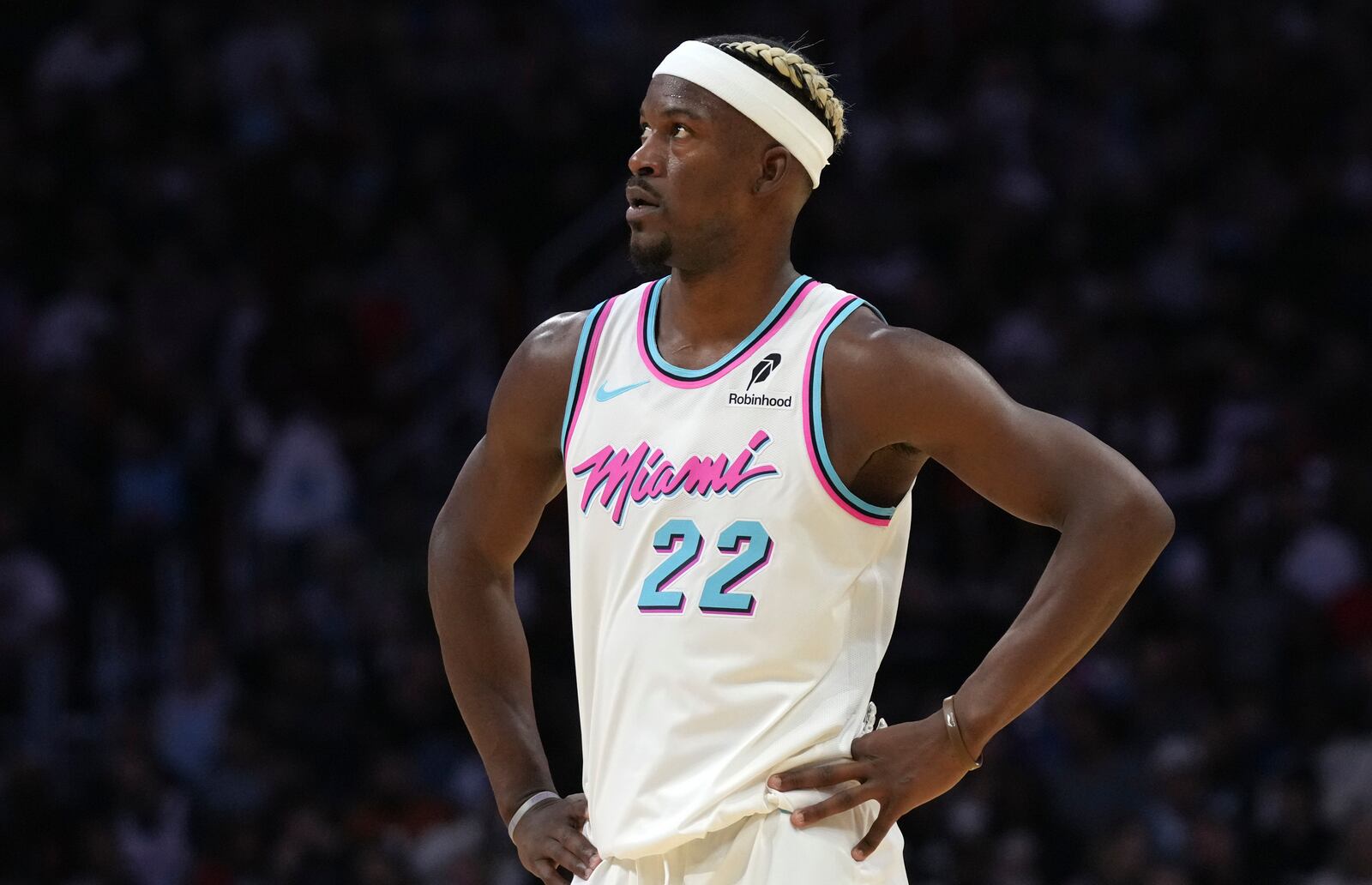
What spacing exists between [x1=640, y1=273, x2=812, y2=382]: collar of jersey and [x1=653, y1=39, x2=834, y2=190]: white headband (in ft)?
0.99

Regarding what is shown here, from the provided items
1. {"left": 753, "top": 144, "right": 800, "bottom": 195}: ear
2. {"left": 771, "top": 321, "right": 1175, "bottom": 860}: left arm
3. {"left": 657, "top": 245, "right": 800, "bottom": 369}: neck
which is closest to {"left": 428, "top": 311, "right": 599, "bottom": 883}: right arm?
{"left": 657, "top": 245, "right": 800, "bottom": 369}: neck

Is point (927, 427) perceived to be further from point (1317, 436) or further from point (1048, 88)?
point (1048, 88)

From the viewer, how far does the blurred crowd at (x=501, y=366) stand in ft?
31.0

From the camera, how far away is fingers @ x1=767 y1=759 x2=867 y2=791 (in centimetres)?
374

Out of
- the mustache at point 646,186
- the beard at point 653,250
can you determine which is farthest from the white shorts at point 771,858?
the mustache at point 646,186

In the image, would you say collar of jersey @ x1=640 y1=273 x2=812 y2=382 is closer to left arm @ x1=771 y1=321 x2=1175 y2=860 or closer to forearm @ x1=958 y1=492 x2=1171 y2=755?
left arm @ x1=771 y1=321 x2=1175 y2=860

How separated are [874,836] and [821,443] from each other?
787 mm

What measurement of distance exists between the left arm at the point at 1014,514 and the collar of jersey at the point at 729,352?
0.29 meters

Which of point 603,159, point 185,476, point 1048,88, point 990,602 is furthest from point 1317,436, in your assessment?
point 185,476

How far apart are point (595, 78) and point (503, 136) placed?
756mm

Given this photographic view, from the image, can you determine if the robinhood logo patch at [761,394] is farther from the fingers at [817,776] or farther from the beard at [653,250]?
the fingers at [817,776]

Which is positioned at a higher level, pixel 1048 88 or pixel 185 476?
pixel 1048 88

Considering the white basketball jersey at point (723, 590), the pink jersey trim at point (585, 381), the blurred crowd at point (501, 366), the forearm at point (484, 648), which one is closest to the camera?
the white basketball jersey at point (723, 590)

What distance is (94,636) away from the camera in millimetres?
10539
